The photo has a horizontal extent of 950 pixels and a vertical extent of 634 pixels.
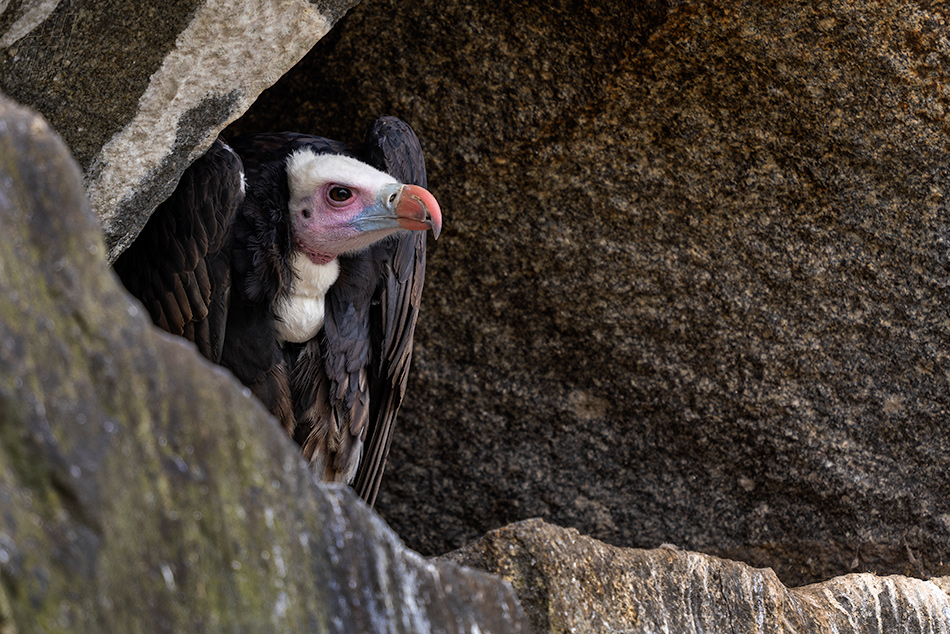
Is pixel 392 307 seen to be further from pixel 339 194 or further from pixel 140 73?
pixel 140 73

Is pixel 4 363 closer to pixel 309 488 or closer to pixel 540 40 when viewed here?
pixel 309 488

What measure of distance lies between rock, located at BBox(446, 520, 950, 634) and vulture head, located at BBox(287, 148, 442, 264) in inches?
35.5

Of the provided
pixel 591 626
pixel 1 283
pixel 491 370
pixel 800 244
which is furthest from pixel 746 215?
pixel 1 283

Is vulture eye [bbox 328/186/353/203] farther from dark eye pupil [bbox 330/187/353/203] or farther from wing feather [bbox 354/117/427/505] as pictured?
wing feather [bbox 354/117/427/505]

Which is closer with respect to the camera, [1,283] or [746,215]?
[1,283]

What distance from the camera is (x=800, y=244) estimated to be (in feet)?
8.89

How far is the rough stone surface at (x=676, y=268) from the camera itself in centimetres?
250

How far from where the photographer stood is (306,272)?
2.71 m

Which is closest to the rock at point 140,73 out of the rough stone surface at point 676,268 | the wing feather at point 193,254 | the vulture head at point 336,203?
the wing feather at point 193,254

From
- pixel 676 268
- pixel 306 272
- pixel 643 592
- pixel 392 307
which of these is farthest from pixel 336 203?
pixel 643 592

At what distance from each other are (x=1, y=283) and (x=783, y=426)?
2387 mm

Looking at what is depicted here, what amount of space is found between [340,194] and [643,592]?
1.27 metres

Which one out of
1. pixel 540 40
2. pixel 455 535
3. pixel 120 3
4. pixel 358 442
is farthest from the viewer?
pixel 455 535

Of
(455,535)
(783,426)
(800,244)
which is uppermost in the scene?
(800,244)
